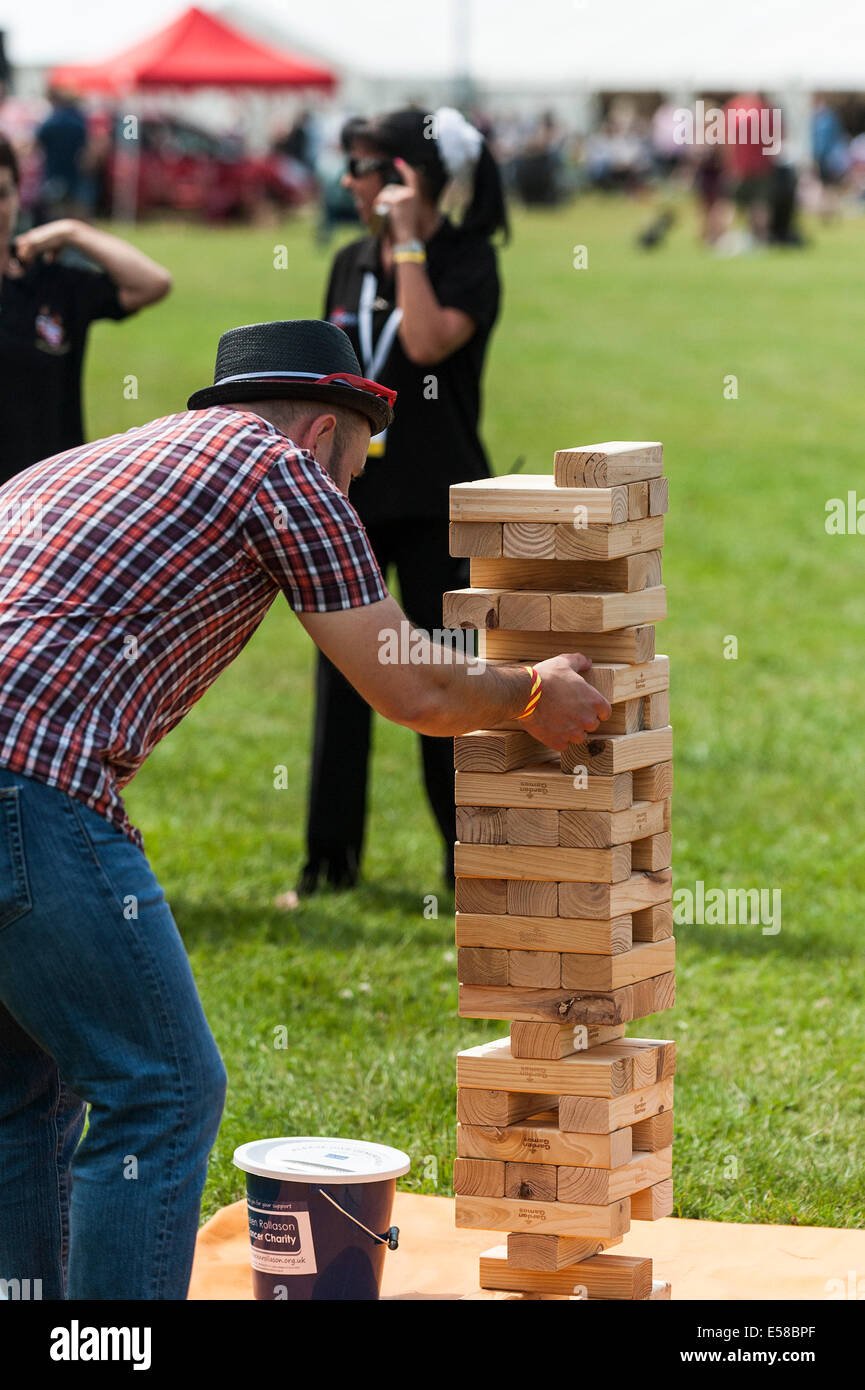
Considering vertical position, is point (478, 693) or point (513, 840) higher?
point (478, 693)

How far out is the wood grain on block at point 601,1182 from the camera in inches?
148

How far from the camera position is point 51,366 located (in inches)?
227

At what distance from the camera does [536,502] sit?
3.73 metres

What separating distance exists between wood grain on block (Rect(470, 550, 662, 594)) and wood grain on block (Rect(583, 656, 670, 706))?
151mm

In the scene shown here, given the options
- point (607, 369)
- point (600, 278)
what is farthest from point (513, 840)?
point (600, 278)

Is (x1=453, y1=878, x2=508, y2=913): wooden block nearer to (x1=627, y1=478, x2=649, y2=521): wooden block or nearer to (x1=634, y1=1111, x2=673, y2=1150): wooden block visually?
(x1=634, y1=1111, x2=673, y2=1150): wooden block

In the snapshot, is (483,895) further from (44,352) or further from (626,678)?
(44,352)

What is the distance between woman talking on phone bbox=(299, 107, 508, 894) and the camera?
5.98 meters

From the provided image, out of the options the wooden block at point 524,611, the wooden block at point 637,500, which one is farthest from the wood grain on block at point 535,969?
the wooden block at point 637,500

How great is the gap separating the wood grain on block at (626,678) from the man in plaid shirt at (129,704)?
0.55 metres

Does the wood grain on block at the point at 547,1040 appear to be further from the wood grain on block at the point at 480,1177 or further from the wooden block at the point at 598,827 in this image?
the wooden block at the point at 598,827

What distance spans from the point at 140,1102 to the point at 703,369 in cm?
1649

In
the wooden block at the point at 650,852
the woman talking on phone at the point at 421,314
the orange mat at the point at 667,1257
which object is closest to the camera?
the wooden block at the point at 650,852

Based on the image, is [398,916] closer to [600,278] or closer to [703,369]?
[703,369]
